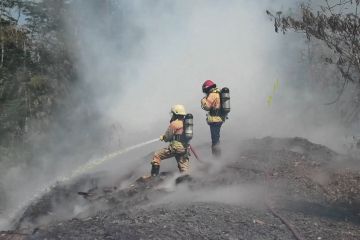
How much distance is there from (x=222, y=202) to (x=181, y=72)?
16.3 m

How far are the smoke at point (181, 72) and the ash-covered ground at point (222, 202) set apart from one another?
922 cm

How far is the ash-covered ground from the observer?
6.68 meters

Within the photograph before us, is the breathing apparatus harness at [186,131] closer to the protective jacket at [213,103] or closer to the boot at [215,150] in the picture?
the protective jacket at [213,103]

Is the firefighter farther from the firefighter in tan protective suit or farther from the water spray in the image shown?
the water spray

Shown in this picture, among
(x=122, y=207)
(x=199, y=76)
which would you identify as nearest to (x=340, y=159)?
(x=122, y=207)

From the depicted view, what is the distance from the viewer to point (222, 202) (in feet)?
27.2

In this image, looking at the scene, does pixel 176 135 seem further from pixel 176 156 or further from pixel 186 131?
pixel 176 156

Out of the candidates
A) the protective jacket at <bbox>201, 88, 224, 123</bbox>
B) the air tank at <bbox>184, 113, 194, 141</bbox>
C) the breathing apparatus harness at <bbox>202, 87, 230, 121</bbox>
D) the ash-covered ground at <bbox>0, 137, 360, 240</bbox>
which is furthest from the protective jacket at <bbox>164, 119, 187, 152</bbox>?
the breathing apparatus harness at <bbox>202, 87, 230, 121</bbox>

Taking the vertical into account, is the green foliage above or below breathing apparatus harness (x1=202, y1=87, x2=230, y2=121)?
above

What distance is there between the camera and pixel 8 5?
66.4 ft

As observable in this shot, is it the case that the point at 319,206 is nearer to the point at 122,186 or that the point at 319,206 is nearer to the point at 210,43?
the point at 122,186

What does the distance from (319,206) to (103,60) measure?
18404mm

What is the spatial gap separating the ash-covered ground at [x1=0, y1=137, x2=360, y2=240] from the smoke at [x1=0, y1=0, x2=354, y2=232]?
30.3 ft

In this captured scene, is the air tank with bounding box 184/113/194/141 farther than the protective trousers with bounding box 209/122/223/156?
No
